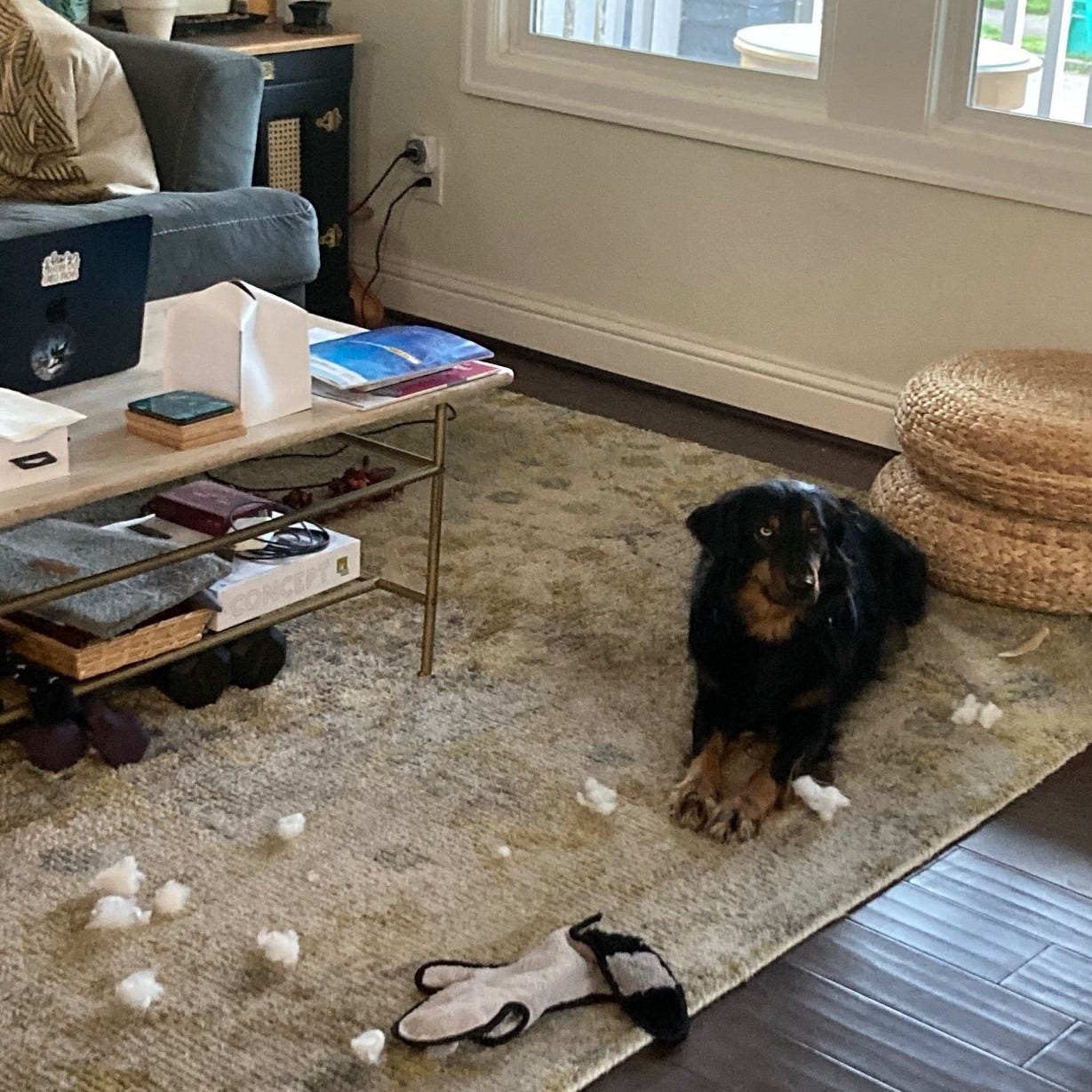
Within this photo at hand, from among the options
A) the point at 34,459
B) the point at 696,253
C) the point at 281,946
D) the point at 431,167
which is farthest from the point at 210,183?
the point at 281,946

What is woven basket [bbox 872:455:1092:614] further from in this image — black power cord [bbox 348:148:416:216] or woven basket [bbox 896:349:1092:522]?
black power cord [bbox 348:148:416:216]

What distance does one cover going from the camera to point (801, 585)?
225 centimetres

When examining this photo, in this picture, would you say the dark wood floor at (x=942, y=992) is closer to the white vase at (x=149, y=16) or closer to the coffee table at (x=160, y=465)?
the coffee table at (x=160, y=465)

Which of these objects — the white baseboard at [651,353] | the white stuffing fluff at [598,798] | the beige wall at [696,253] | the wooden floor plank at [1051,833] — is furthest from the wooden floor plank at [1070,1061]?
the white baseboard at [651,353]

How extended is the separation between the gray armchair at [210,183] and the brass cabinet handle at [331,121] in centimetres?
59

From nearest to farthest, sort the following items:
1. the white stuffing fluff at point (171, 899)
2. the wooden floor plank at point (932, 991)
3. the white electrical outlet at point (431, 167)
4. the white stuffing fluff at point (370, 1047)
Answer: the white stuffing fluff at point (370, 1047)
the wooden floor plank at point (932, 991)
the white stuffing fluff at point (171, 899)
the white electrical outlet at point (431, 167)

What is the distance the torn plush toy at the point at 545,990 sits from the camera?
1756 millimetres

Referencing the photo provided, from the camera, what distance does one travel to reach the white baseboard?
3.68 meters

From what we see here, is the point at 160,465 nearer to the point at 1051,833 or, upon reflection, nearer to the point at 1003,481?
the point at 1051,833

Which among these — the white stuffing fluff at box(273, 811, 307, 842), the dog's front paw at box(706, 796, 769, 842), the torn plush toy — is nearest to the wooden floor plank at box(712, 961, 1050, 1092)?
the torn plush toy

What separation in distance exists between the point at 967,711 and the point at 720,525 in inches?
20.6

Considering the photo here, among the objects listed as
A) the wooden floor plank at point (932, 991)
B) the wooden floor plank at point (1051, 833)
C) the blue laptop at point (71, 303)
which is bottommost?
the wooden floor plank at point (932, 991)

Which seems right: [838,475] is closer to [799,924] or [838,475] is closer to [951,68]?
[951,68]

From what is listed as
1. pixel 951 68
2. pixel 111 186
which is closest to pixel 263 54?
pixel 111 186
